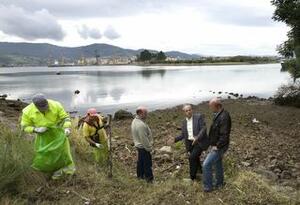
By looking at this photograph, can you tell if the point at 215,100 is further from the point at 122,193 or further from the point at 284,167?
the point at 284,167

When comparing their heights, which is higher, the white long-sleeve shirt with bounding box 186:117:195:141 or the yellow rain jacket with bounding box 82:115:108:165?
the white long-sleeve shirt with bounding box 186:117:195:141

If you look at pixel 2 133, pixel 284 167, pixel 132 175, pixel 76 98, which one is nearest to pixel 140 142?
pixel 132 175

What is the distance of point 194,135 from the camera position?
9.22m

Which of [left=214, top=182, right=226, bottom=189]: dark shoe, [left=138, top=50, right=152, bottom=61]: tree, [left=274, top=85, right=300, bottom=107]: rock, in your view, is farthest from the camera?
[left=138, top=50, right=152, bottom=61]: tree

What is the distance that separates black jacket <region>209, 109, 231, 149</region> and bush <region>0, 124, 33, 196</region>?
11.7ft

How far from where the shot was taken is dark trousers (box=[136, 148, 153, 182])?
9430 mm

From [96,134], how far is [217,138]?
3.43 metres

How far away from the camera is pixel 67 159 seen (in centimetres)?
843

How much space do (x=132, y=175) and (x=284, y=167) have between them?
430 centimetres

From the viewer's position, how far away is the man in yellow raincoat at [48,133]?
8.15 m

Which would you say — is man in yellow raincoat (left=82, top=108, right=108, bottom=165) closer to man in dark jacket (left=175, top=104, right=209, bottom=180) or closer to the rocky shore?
the rocky shore

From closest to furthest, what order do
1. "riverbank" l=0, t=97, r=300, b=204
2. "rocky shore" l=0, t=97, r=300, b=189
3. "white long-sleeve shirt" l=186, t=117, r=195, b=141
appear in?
"riverbank" l=0, t=97, r=300, b=204
"white long-sleeve shirt" l=186, t=117, r=195, b=141
"rocky shore" l=0, t=97, r=300, b=189

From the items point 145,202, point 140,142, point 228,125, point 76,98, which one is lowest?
point 76,98

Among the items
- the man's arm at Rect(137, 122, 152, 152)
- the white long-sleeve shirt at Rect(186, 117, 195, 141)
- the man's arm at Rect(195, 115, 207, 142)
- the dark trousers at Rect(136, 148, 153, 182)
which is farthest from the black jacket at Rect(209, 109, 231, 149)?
the dark trousers at Rect(136, 148, 153, 182)
